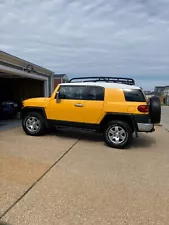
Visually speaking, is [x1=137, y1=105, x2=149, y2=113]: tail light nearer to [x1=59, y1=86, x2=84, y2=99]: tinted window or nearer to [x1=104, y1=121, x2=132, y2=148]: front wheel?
[x1=104, y1=121, x2=132, y2=148]: front wheel

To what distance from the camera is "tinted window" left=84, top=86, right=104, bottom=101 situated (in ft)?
23.8

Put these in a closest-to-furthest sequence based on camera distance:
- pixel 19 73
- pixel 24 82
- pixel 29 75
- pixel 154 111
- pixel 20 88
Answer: pixel 154 111
pixel 19 73
pixel 29 75
pixel 24 82
pixel 20 88

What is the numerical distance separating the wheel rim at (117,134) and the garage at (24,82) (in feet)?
22.3

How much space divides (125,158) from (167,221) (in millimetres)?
2841

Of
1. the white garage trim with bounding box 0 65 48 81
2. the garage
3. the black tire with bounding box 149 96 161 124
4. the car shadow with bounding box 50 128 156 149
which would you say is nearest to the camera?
the black tire with bounding box 149 96 161 124

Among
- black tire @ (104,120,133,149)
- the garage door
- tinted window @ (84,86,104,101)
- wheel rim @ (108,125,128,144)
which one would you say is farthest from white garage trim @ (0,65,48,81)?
wheel rim @ (108,125,128,144)

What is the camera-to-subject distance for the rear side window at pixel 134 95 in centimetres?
683

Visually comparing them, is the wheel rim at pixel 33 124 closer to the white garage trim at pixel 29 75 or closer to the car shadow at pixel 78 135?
the car shadow at pixel 78 135

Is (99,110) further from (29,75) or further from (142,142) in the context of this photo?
(29,75)

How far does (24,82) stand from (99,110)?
11934 mm

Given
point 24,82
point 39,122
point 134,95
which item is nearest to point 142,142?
point 134,95

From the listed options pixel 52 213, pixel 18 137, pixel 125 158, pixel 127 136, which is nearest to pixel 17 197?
pixel 52 213

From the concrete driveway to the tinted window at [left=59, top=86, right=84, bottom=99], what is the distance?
5.30ft

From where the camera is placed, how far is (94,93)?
7.39 m
